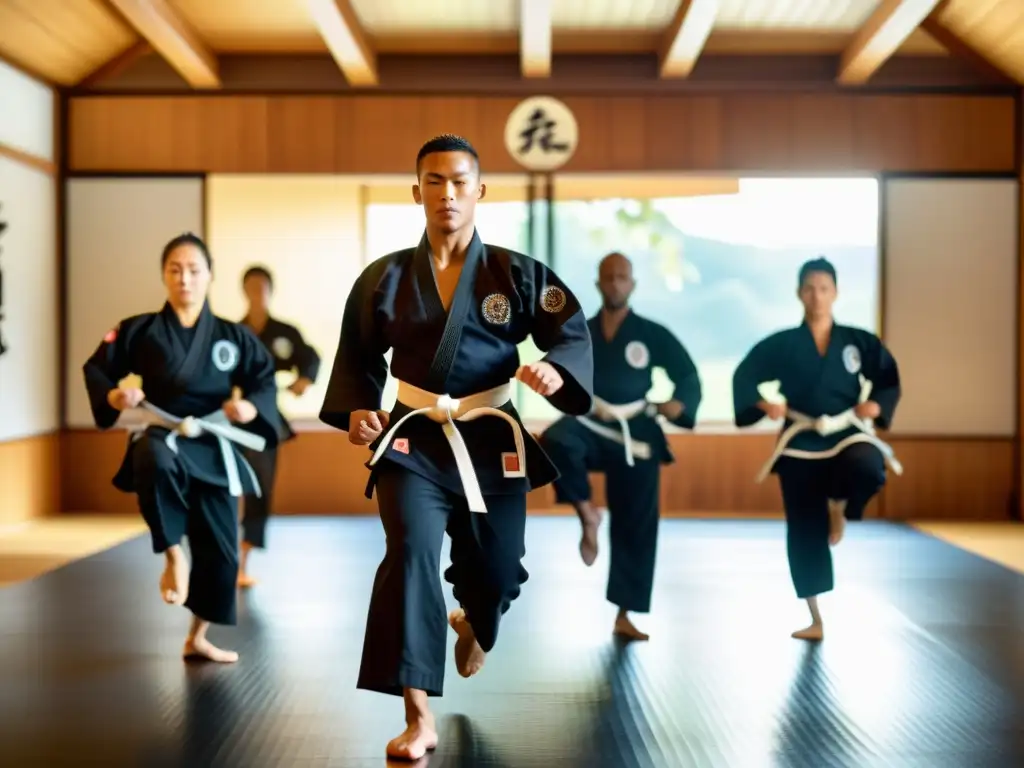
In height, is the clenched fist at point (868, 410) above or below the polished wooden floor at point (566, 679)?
above

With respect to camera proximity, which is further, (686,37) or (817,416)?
(686,37)

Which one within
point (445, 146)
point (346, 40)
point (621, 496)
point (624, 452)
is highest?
point (346, 40)

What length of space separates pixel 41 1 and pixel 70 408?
2.29 m

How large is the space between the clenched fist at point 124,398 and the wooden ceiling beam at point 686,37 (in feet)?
11.9

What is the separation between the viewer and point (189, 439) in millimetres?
3342

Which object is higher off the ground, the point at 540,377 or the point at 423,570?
the point at 540,377

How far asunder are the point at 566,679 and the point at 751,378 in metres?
1.27

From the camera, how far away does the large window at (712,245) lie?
6922 millimetres

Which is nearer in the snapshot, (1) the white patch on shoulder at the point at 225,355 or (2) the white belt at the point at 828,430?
(1) the white patch on shoulder at the point at 225,355

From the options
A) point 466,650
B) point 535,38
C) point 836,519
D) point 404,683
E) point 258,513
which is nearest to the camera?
point 404,683

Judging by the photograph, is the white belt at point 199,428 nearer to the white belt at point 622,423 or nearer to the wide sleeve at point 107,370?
the wide sleeve at point 107,370

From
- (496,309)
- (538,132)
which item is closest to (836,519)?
(496,309)

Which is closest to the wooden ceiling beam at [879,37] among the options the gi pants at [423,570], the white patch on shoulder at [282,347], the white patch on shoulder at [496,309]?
the white patch on shoulder at [282,347]

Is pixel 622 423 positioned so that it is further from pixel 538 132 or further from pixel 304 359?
pixel 538 132
